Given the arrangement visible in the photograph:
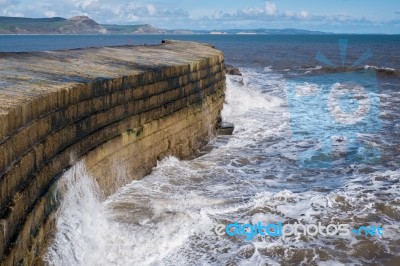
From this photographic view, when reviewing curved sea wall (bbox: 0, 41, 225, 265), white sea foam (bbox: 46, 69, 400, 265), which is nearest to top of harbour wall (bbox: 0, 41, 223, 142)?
curved sea wall (bbox: 0, 41, 225, 265)

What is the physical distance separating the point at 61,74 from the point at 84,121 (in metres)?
0.86

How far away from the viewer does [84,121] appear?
6656 millimetres

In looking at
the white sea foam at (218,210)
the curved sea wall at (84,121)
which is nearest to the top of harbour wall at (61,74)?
the curved sea wall at (84,121)

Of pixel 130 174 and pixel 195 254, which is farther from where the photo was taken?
pixel 130 174

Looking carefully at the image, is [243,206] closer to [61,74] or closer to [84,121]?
[84,121]

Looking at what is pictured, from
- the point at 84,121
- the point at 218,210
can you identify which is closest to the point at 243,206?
the point at 218,210

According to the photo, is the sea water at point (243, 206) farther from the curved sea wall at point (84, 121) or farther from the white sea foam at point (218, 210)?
the curved sea wall at point (84, 121)

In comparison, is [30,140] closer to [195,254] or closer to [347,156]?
[195,254]

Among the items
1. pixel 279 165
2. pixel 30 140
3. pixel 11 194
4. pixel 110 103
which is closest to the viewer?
pixel 11 194

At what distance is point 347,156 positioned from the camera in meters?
11.2

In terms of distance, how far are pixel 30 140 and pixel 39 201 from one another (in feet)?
2.07

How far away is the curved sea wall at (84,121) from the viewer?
14.6 ft

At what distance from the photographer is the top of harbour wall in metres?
4.86

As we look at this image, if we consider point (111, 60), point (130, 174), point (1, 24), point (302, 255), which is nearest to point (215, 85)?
point (111, 60)
